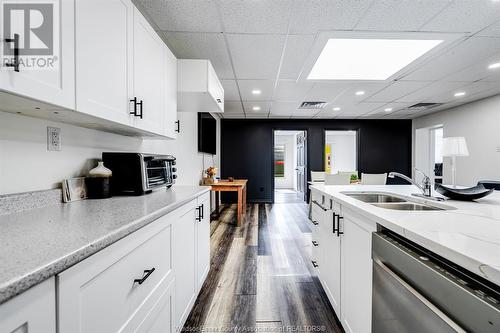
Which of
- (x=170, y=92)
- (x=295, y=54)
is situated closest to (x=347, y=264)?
(x=170, y=92)

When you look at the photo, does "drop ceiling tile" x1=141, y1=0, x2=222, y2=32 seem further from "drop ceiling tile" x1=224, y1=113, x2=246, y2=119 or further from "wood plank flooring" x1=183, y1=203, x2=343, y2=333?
"drop ceiling tile" x1=224, y1=113, x2=246, y2=119

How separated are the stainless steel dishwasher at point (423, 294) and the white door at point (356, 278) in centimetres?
9

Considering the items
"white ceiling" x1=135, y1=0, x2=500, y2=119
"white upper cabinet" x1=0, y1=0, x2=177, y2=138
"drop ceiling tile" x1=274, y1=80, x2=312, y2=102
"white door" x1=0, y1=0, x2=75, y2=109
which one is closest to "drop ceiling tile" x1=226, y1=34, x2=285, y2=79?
"white ceiling" x1=135, y1=0, x2=500, y2=119

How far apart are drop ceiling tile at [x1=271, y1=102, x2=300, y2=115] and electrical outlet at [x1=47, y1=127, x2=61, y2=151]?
4001 millimetres

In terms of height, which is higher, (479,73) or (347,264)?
(479,73)

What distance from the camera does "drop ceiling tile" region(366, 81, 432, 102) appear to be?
3578 mm

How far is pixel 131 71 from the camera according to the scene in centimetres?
142

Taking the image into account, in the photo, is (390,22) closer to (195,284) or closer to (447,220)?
(447,220)

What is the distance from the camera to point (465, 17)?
1918 mm

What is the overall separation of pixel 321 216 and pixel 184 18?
2.07 meters

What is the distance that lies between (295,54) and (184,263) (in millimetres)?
2362

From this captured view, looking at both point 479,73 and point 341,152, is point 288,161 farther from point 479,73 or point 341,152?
point 479,73

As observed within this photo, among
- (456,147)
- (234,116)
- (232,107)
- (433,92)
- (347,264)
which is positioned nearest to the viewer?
(347,264)

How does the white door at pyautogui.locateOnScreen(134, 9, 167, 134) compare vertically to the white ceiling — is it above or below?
below
